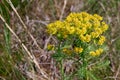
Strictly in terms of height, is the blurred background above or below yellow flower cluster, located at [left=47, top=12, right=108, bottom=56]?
below

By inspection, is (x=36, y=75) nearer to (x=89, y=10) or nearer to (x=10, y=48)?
(x=10, y=48)

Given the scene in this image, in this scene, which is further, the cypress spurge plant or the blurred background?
the blurred background

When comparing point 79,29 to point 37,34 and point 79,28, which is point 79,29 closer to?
point 79,28

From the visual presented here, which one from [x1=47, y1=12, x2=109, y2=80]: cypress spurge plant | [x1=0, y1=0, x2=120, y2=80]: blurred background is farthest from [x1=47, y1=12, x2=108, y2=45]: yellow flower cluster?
[x1=0, y1=0, x2=120, y2=80]: blurred background

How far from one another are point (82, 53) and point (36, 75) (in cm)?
63

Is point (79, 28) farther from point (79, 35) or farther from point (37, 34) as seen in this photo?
point (37, 34)

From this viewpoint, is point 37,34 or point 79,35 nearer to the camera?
point 79,35

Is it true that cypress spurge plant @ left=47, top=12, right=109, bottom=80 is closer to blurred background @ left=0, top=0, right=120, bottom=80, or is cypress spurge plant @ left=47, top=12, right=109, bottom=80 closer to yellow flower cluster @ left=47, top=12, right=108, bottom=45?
yellow flower cluster @ left=47, top=12, right=108, bottom=45

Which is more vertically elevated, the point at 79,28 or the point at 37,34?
the point at 79,28

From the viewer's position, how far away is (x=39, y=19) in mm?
3072

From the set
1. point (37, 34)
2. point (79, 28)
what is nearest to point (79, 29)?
point (79, 28)

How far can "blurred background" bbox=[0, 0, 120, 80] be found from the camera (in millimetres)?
2516

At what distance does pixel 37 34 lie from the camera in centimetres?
295

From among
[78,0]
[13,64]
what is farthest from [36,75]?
[78,0]
